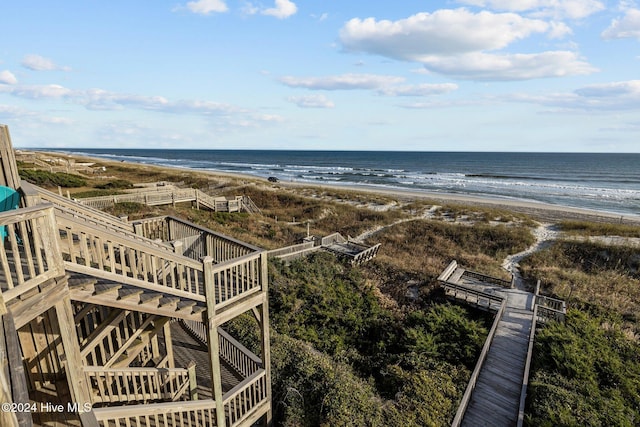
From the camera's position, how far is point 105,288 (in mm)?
4441

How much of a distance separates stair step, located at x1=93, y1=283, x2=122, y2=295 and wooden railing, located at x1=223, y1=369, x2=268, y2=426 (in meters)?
3.02

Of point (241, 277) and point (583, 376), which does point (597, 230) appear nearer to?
point (583, 376)

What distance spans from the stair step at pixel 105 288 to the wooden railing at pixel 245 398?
3.02 m

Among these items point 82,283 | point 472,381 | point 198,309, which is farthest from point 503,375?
point 82,283

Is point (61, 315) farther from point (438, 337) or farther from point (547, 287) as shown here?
point (547, 287)

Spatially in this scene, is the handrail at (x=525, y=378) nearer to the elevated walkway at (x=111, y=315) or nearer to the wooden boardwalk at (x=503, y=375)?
the wooden boardwalk at (x=503, y=375)

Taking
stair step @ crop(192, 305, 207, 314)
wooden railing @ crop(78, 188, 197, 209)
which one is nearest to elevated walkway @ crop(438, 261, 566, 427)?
stair step @ crop(192, 305, 207, 314)

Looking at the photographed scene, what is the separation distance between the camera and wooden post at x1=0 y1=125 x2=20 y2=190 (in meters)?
4.75

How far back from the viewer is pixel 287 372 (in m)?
8.37

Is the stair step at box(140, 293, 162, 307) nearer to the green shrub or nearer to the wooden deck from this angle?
the wooden deck

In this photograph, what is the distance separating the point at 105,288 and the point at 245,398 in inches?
146

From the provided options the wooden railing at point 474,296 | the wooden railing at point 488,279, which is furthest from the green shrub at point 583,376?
the wooden railing at point 488,279

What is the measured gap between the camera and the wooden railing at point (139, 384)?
5.51m

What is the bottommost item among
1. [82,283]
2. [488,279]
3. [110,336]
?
[488,279]
